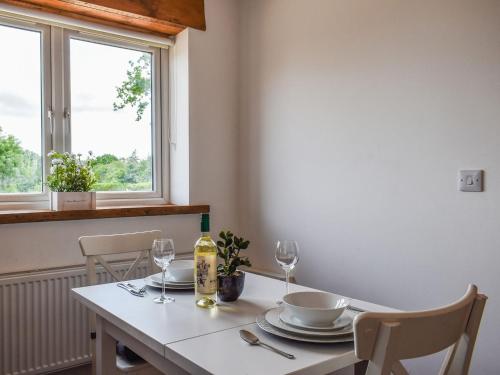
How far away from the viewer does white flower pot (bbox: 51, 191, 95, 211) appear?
2475 mm

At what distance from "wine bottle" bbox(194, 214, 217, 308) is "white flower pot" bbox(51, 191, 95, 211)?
1.34 metres

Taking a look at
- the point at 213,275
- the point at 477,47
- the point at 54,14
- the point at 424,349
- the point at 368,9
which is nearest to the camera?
the point at 424,349

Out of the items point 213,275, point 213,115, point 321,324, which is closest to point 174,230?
point 213,115

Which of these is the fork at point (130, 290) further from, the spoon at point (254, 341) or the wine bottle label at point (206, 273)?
the spoon at point (254, 341)

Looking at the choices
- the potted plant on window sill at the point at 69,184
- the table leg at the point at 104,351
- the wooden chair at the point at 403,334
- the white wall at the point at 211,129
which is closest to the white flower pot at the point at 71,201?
the potted plant on window sill at the point at 69,184

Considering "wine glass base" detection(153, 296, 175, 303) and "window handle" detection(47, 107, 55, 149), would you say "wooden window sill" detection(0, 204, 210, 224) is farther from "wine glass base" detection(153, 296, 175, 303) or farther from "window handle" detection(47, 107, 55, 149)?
"wine glass base" detection(153, 296, 175, 303)

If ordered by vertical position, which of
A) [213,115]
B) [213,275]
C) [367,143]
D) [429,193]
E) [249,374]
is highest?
[213,115]

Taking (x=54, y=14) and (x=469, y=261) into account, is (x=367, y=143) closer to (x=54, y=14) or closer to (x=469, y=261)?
(x=469, y=261)

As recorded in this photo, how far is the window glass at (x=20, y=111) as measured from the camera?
2512mm

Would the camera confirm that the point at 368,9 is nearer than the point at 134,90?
Yes

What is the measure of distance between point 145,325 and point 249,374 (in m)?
0.41

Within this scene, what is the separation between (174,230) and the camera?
2895 millimetres

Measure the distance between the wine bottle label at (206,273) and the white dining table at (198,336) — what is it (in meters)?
0.06

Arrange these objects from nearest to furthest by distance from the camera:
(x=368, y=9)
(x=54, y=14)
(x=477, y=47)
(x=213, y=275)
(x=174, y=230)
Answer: (x=213, y=275) < (x=477, y=47) < (x=368, y=9) < (x=54, y=14) < (x=174, y=230)
